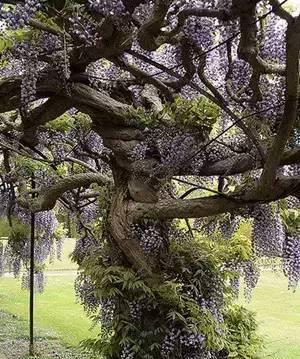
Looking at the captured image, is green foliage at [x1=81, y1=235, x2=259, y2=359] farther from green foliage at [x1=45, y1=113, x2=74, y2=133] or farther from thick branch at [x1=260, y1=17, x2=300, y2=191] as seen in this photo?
green foliage at [x1=45, y1=113, x2=74, y2=133]

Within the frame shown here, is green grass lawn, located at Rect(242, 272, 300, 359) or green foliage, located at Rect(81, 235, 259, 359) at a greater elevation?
green foliage, located at Rect(81, 235, 259, 359)

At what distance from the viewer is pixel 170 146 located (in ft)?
7.62

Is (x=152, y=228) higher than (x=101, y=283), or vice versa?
(x=152, y=228)

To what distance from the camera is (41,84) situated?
2.32 meters

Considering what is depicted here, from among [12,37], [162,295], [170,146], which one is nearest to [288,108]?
[170,146]

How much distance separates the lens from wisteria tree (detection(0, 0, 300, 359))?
1.79 m

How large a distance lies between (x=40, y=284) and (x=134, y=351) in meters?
3.99

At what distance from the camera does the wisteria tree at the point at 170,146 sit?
1.79 meters

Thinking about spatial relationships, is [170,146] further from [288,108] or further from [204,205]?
[288,108]

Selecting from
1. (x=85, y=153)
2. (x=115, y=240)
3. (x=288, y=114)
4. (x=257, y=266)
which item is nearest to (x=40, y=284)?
(x=85, y=153)

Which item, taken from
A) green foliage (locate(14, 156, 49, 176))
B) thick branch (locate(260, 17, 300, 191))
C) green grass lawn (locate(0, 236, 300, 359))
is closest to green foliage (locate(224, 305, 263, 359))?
green grass lawn (locate(0, 236, 300, 359))

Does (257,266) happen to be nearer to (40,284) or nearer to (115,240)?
(115,240)

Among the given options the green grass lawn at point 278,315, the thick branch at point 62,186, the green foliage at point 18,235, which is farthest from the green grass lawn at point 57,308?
the thick branch at point 62,186

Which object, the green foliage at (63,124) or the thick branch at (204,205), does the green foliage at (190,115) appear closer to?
the thick branch at (204,205)
